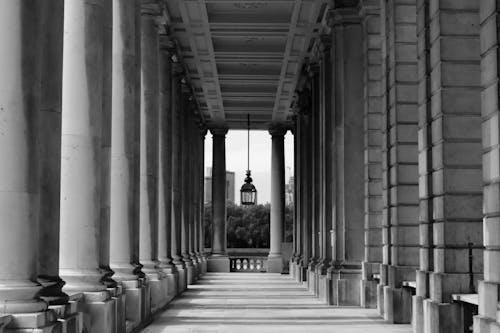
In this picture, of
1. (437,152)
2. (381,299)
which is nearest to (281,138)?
(381,299)

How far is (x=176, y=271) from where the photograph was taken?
186 ft

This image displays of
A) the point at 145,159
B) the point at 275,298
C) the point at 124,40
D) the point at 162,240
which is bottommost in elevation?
the point at 275,298

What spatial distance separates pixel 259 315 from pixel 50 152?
20146 mm

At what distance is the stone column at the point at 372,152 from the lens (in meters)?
43.9

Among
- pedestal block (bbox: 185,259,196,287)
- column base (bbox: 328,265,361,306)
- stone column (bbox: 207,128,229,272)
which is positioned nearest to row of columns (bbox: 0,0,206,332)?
column base (bbox: 328,265,361,306)

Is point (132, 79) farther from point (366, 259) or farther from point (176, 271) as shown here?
point (176, 271)

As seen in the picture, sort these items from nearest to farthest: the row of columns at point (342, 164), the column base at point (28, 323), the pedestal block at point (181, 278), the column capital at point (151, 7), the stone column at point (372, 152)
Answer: the column base at point (28, 323) < the stone column at point (372, 152) < the column capital at point (151, 7) < the row of columns at point (342, 164) < the pedestal block at point (181, 278)

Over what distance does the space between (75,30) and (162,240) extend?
2869 centimetres

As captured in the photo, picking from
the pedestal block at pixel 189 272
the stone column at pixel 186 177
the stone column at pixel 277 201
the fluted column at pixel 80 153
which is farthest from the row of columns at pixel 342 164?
the stone column at pixel 277 201

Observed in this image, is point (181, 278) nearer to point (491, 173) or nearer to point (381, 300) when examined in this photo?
point (381, 300)

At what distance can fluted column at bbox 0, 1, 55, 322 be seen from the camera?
1867 cm

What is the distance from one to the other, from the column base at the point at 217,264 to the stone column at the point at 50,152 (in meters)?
73.4

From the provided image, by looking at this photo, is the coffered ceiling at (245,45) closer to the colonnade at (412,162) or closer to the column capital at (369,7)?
the colonnade at (412,162)

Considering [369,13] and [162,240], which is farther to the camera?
[162,240]
